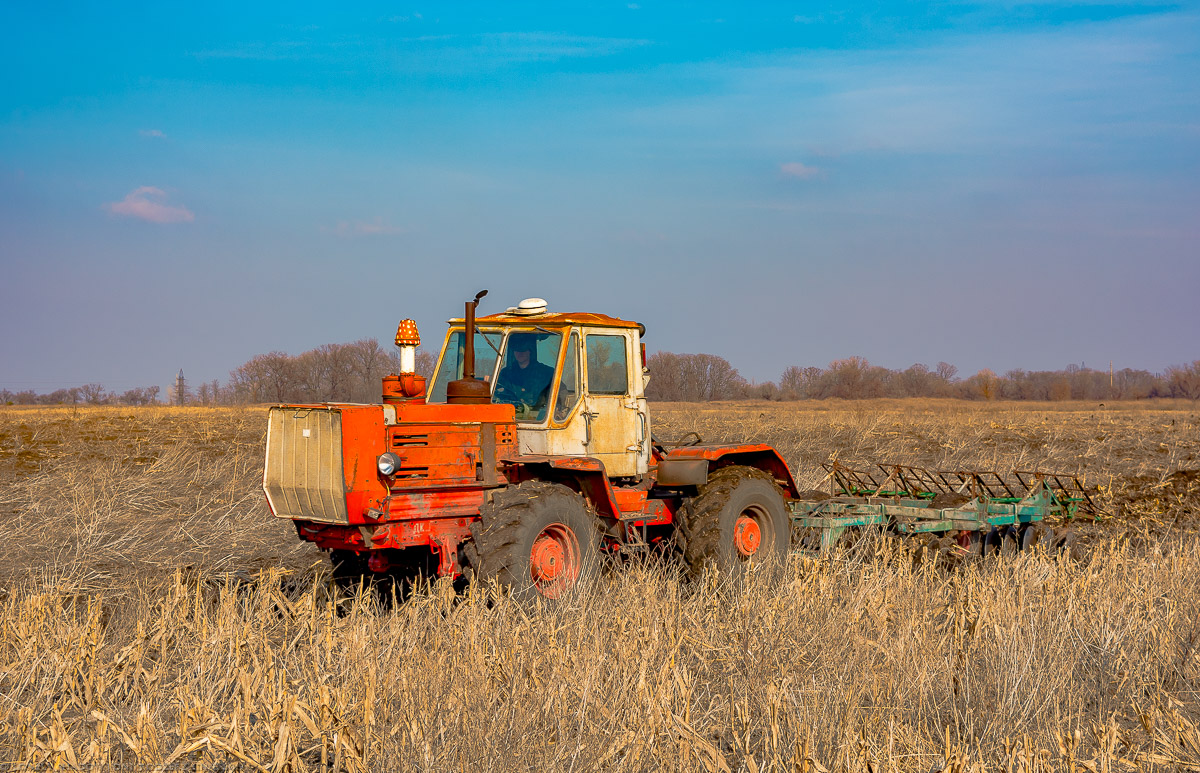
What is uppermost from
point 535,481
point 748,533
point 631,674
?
point 535,481

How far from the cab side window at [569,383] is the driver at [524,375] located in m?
0.12

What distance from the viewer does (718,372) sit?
8925cm

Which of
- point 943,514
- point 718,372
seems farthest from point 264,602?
point 718,372

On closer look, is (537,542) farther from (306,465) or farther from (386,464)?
(306,465)

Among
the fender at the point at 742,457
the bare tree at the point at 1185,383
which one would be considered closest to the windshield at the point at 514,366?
the fender at the point at 742,457

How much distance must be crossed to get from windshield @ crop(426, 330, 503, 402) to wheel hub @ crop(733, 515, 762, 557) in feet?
8.87

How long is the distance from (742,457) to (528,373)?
2.64 metres

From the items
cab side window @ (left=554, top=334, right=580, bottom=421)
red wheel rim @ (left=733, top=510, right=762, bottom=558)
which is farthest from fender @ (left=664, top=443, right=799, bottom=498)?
cab side window @ (left=554, top=334, right=580, bottom=421)

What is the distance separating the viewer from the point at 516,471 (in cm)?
788

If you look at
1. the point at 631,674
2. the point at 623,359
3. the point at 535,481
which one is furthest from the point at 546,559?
the point at 631,674

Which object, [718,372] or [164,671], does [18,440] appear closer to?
[164,671]

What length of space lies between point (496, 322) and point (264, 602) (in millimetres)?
3092

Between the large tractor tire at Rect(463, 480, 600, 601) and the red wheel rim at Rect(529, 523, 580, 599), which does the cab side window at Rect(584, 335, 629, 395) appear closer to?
the large tractor tire at Rect(463, 480, 600, 601)

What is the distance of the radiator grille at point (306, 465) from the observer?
6945mm
